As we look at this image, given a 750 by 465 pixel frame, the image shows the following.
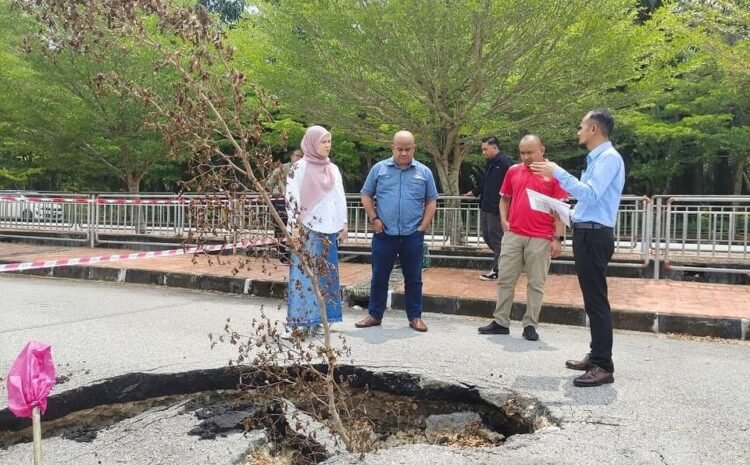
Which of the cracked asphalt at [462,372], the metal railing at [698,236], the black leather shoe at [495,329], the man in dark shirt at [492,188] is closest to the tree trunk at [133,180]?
the cracked asphalt at [462,372]

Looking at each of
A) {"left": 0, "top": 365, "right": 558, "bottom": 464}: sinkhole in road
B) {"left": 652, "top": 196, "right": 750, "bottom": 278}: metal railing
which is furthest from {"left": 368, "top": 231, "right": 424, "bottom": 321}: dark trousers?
{"left": 652, "top": 196, "right": 750, "bottom": 278}: metal railing

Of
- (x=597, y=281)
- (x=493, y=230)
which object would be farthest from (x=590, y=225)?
(x=493, y=230)

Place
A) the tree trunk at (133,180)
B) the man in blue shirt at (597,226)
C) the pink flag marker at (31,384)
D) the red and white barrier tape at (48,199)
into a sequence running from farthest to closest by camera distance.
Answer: the tree trunk at (133,180), the red and white barrier tape at (48,199), the man in blue shirt at (597,226), the pink flag marker at (31,384)

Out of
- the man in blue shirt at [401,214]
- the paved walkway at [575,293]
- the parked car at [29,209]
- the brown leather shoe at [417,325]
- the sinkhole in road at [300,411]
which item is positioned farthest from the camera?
A: the parked car at [29,209]

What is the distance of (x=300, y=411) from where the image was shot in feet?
11.2

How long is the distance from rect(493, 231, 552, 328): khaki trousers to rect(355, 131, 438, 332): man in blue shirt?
2.38 ft

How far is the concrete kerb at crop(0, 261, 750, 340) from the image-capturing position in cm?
578

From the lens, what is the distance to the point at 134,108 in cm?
1484

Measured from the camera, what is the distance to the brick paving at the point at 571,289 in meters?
6.34

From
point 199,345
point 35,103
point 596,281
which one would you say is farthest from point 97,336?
point 35,103

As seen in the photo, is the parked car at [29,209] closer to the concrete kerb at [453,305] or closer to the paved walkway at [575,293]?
the concrete kerb at [453,305]

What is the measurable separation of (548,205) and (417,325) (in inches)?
63.7

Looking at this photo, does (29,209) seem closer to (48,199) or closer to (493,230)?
(48,199)

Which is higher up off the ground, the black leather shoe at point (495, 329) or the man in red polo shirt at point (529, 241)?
the man in red polo shirt at point (529, 241)
